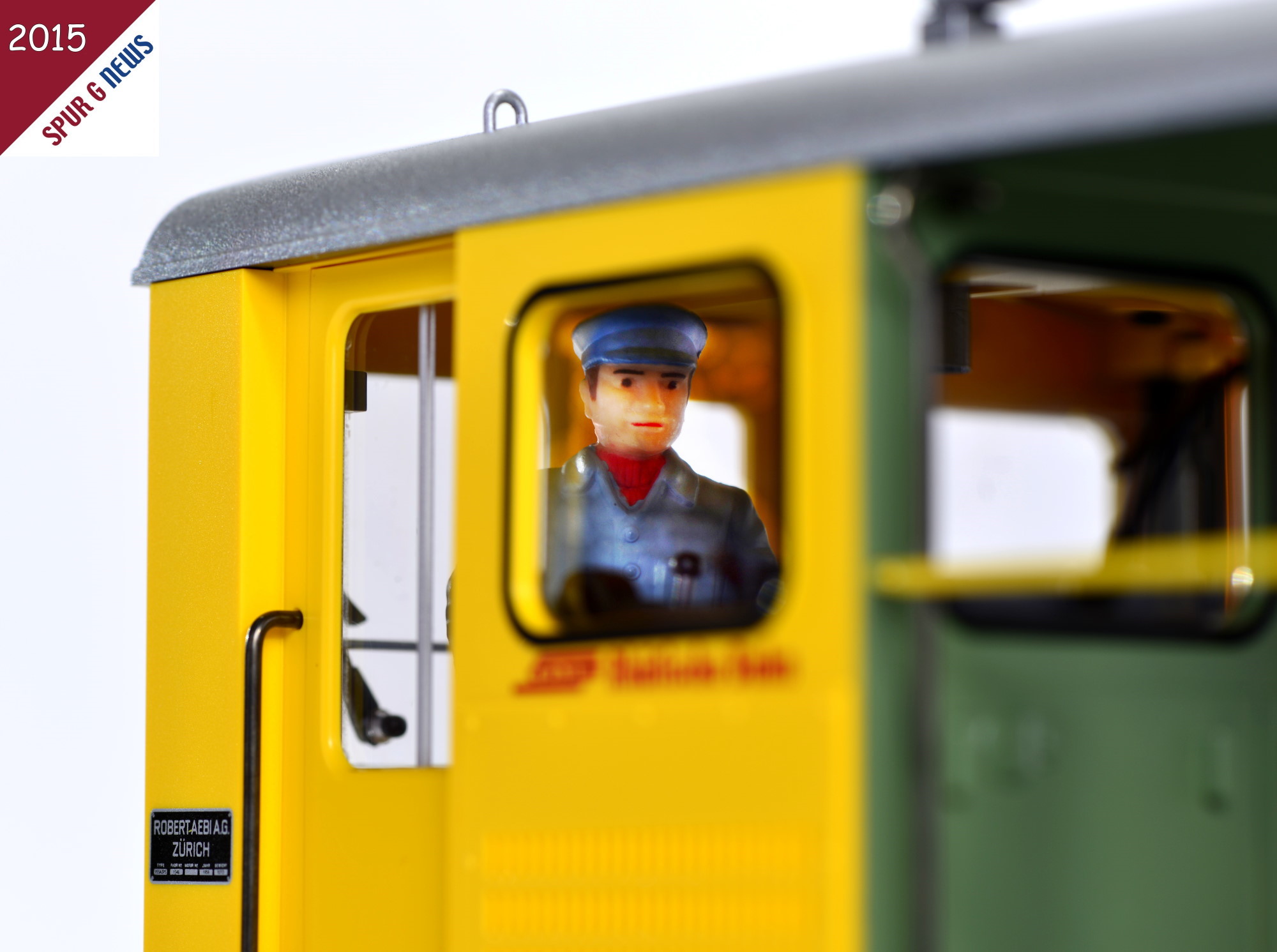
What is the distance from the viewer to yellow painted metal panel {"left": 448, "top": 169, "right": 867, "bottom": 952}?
3.05m

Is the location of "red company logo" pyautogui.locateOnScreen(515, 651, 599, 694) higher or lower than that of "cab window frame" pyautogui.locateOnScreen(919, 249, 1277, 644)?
lower

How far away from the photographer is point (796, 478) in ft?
10.2

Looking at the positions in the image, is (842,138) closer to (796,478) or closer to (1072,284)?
(796,478)

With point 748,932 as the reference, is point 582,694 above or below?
above

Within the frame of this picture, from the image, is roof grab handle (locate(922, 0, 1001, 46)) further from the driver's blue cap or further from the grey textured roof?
the driver's blue cap

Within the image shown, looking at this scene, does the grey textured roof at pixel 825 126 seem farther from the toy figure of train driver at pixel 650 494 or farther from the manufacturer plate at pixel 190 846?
the manufacturer plate at pixel 190 846

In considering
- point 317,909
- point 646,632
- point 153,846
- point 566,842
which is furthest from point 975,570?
point 153,846

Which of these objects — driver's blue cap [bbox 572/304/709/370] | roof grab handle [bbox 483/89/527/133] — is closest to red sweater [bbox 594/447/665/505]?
driver's blue cap [bbox 572/304/709/370]

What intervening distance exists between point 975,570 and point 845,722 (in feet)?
1.00

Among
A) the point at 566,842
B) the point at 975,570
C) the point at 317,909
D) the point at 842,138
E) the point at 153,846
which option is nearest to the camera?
the point at 975,570

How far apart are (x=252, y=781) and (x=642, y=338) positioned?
1.19 meters

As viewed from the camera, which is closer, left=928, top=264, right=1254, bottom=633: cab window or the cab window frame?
the cab window frame

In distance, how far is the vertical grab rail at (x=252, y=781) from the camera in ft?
13.2

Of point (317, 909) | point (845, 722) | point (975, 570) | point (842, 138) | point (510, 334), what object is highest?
point (842, 138)
